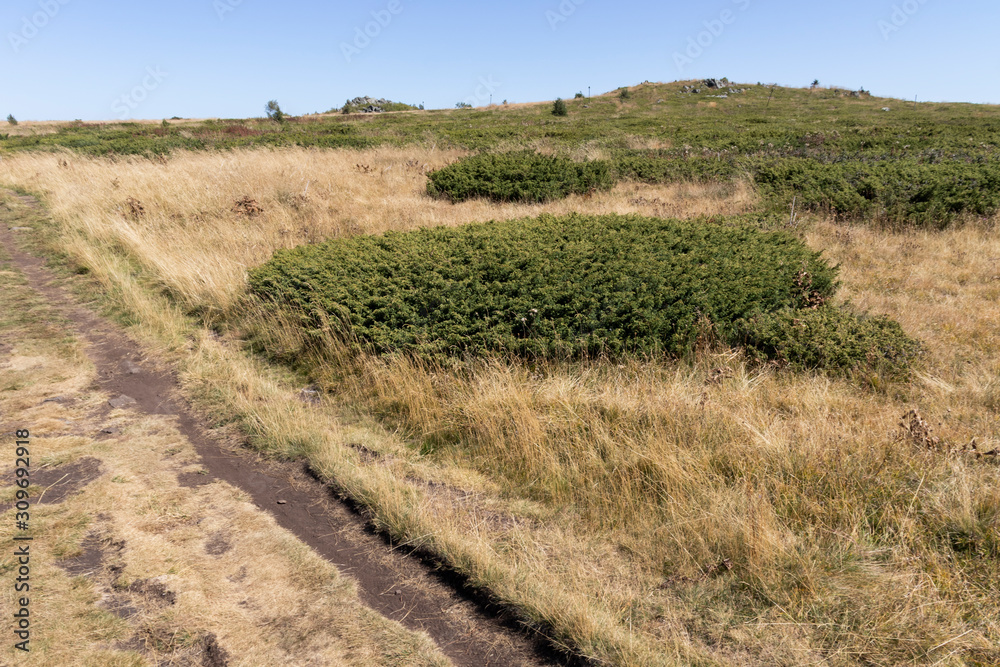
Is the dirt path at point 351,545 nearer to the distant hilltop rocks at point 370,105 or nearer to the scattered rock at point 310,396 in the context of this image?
the scattered rock at point 310,396

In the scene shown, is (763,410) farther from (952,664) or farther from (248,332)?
(248,332)

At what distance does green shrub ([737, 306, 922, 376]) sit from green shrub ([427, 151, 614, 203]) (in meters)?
8.05

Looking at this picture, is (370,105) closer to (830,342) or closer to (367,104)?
(367,104)

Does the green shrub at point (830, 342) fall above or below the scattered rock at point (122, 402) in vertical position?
above

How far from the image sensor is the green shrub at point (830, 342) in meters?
5.14

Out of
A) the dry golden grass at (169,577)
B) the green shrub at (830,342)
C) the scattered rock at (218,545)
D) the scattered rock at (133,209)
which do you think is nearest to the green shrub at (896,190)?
the green shrub at (830,342)

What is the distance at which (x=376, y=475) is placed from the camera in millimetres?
3826

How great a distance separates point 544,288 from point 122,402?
3924 mm

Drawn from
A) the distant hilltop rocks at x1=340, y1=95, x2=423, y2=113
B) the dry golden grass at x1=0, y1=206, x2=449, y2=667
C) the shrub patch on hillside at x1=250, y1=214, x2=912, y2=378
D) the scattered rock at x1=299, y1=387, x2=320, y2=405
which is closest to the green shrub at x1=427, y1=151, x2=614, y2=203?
the shrub patch on hillside at x1=250, y1=214, x2=912, y2=378

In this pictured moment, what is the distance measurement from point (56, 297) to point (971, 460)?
32.1 ft

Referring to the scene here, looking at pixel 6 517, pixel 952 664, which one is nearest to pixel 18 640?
pixel 6 517

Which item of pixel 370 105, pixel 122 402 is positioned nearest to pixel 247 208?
pixel 122 402

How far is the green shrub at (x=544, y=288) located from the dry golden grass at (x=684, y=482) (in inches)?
13.2

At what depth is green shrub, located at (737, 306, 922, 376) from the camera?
16.9 feet
